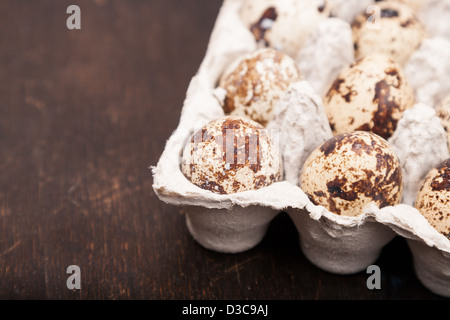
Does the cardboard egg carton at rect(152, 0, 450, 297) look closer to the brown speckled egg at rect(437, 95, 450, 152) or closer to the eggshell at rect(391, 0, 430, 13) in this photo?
the brown speckled egg at rect(437, 95, 450, 152)

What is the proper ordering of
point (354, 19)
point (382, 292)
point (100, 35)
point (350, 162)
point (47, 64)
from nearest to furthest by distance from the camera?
point (350, 162) → point (382, 292) → point (354, 19) → point (47, 64) → point (100, 35)

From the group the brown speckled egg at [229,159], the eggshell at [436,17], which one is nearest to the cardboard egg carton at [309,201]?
the brown speckled egg at [229,159]

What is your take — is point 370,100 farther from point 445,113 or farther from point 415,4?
point 415,4

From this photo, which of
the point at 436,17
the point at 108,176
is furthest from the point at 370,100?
the point at 108,176

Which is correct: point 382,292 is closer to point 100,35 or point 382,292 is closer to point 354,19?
point 354,19

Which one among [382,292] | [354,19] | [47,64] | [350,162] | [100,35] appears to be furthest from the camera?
[100,35]

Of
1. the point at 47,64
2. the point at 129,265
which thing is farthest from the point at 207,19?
the point at 129,265

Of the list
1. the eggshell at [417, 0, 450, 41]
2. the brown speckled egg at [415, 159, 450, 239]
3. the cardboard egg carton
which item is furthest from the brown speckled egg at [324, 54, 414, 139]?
the eggshell at [417, 0, 450, 41]
